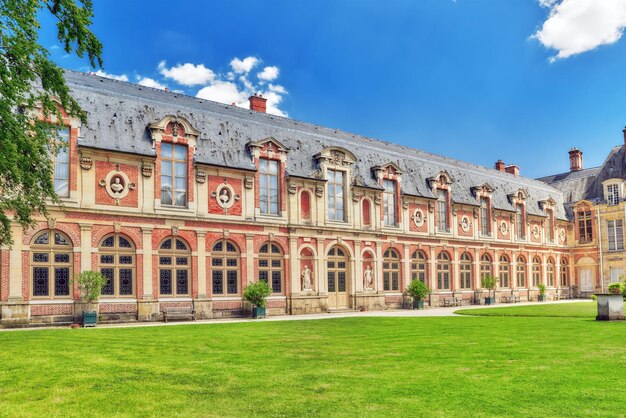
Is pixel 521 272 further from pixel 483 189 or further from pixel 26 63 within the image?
pixel 26 63

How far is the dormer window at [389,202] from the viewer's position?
3475 centimetres

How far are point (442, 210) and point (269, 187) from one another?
570 inches

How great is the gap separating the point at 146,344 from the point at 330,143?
827 inches

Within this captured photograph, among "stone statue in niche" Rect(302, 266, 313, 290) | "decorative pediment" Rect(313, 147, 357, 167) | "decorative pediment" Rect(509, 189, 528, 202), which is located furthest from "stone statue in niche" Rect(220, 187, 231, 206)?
"decorative pediment" Rect(509, 189, 528, 202)

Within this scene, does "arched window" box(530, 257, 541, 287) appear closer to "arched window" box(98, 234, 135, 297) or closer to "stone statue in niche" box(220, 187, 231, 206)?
"stone statue in niche" box(220, 187, 231, 206)

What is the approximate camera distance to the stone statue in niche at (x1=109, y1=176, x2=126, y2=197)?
24109mm

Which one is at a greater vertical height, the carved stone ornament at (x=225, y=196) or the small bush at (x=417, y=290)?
the carved stone ornament at (x=225, y=196)

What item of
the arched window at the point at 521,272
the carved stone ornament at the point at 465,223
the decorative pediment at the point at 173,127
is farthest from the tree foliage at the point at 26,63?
the arched window at the point at 521,272

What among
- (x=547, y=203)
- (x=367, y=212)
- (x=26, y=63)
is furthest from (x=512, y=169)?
(x=26, y=63)

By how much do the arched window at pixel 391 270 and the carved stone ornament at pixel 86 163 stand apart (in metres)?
Answer: 17.4

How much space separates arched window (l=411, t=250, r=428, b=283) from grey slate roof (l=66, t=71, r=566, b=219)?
372 cm

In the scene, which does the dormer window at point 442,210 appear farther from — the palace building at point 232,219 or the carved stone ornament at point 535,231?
the carved stone ornament at point 535,231

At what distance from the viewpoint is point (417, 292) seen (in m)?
34.4

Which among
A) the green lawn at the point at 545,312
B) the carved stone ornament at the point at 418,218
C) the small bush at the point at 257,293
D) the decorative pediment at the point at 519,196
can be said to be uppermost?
the decorative pediment at the point at 519,196
